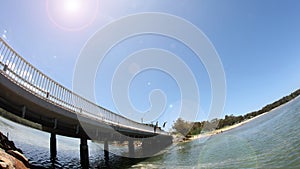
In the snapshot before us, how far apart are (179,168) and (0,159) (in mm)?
14595

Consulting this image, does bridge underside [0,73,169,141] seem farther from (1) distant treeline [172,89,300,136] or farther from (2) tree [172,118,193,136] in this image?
(2) tree [172,118,193,136]

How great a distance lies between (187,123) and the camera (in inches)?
4402

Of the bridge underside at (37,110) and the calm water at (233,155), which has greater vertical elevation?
the bridge underside at (37,110)

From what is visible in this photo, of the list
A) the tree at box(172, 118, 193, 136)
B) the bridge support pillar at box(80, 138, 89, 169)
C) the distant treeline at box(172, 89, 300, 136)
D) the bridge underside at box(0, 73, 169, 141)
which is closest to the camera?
the bridge underside at box(0, 73, 169, 141)

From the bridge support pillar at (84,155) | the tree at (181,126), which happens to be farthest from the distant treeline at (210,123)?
the bridge support pillar at (84,155)

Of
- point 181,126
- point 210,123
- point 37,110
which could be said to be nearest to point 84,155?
point 37,110

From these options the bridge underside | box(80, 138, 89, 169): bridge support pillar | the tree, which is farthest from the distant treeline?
the bridge underside

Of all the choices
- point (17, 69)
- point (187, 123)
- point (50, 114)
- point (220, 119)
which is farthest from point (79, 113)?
point (220, 119)

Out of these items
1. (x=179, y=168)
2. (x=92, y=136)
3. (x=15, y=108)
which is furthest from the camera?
(x=92, y=136)

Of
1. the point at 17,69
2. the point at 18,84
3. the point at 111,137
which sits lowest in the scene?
the point at 111,137

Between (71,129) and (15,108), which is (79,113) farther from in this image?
(15,108)

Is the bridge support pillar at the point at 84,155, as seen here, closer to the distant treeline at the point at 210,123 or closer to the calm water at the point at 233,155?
the calm water at the point at 233,155

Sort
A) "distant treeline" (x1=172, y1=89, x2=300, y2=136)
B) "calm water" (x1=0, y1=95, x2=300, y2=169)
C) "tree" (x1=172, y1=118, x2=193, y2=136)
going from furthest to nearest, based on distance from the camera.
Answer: "tree" (x1=172, y1=118, x2=193, y2=136)
"distant treeline" (x1=172, y1=89, x2=300, y2=136)
"calm water" (x1=0, y1=95, x2=300, y2=169)

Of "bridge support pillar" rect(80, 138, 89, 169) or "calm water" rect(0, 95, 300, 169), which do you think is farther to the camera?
"bridge support pillar" rect(80, 138, 89, 169)
